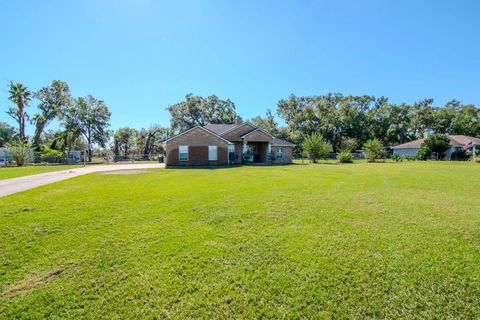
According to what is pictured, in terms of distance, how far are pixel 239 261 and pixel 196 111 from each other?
4806cm

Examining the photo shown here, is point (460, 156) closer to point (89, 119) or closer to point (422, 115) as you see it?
point (422, 115)

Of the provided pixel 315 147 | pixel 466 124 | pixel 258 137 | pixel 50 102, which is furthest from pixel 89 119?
pixel 466 124

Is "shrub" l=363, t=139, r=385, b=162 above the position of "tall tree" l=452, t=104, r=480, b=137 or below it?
below

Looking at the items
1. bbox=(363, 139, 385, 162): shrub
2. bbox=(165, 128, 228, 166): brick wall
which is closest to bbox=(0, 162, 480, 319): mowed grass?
bbox=(165, 128, 228, 166): brick wall

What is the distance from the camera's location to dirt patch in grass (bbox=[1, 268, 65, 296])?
9.53ft

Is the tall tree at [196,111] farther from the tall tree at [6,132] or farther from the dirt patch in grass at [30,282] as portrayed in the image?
the dirt patch in grass at [30,282]

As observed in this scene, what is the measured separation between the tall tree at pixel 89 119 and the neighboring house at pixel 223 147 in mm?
30919

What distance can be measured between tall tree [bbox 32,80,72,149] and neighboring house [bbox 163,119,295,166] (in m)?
32.8

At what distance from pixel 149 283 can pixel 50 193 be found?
7.62 meters

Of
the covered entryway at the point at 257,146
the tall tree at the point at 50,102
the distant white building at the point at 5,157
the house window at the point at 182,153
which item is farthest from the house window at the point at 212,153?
the tall tree at the point at 50,102

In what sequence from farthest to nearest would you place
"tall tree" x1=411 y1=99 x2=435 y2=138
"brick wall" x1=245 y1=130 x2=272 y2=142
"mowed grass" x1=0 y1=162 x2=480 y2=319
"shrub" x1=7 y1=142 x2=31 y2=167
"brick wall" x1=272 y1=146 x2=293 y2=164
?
"tall tree" x1=411 y1=99 x2=435 y2=138 → "brick wall" x1=272 y1=146 x2=293 y2=164 → "brick wall" x1=245 y1=130 x2=272 y2=142 → "shrub" x1=7 y1=142 x2=31 y2=167 → "mowed grass" x1=0 y1=162 x2=480 y2=319

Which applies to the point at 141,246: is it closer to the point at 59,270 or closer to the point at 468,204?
the point at 59,270

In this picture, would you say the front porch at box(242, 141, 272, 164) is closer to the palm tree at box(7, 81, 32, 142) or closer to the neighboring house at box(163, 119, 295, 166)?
the neighboring house at box(163, 119, 295, 166)

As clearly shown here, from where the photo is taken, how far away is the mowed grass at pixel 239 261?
2.69 m
